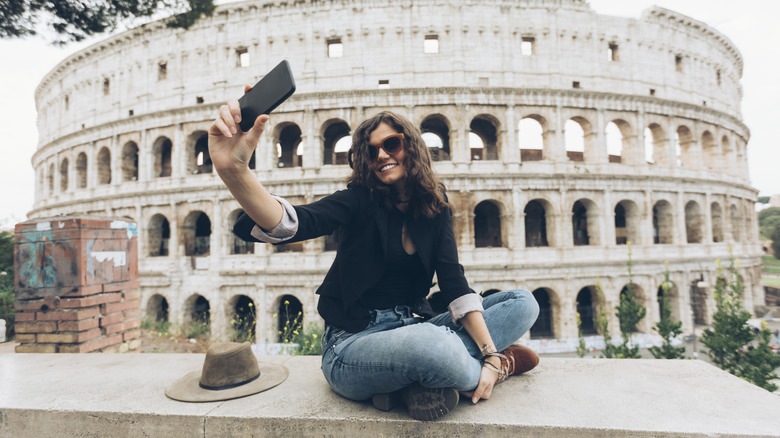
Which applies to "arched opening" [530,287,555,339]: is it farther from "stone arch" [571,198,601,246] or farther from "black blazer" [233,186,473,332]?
"black blazer" [233,186,473,332]

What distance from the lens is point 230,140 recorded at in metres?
1.47

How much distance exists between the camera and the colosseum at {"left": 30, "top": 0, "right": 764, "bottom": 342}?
14.2m

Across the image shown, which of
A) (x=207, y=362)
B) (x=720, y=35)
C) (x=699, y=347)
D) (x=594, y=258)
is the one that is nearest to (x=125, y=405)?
(x=207, y=362)

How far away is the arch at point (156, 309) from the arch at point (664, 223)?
896 inches

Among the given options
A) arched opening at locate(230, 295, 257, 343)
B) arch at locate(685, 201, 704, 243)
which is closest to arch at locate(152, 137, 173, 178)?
arched opening at locate(230, 295, 257, 343)

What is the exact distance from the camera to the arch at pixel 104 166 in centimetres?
1702

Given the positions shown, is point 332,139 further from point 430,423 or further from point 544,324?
point 430,423

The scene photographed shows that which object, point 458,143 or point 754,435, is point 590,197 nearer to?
point 458,143

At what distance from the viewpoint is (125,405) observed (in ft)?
6.22

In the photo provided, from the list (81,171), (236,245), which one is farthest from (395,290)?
(81,171)

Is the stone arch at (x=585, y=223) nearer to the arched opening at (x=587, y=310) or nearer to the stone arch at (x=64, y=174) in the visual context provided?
the arched opening at (x=587, y=310)

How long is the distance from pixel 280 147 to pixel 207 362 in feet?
54.2

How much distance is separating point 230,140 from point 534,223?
1632 cm

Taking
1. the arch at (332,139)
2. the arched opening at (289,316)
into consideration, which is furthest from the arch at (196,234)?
the arch at (332,139)
